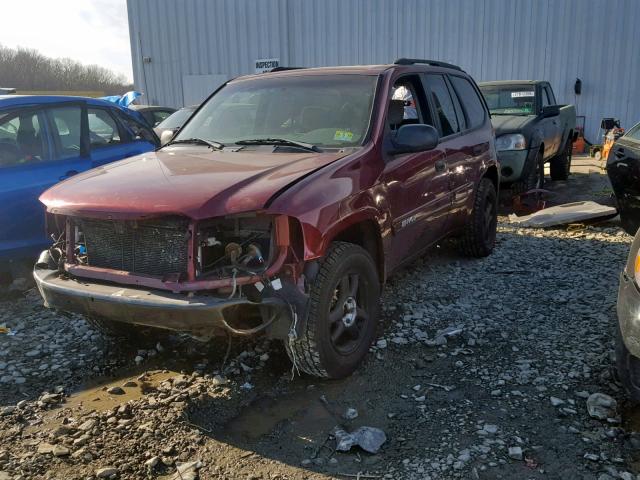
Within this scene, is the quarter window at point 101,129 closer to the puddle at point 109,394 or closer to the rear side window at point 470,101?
the puddle at point 109,394

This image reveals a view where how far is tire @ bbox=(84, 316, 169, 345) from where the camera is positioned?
3.78m

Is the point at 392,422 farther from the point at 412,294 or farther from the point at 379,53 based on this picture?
the point at 379,53

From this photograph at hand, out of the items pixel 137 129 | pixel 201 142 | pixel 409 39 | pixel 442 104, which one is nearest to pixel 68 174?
pixel 137 129

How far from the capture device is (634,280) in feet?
8.69

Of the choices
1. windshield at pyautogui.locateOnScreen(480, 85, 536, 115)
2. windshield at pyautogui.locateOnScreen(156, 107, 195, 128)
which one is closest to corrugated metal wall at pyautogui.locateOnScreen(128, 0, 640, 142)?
windshield at pyautogui.locateOnScreen(480, 85, 536, 115)

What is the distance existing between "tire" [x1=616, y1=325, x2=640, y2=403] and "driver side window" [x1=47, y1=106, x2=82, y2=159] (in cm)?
475

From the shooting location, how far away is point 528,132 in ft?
25.7

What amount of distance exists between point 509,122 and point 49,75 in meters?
43.9

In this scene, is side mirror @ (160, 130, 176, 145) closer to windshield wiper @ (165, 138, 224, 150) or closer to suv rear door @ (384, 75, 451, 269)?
windshield wiper @ (165, 138, 224, 150)

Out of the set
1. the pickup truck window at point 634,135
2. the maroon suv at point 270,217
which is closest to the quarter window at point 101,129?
the maroon suv at point 270,217

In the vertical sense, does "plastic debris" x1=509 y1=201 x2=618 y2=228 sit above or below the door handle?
below

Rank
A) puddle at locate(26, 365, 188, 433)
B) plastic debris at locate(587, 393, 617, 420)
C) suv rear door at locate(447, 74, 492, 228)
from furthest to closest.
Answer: suv rear door at locate(447, 74, 492, 228) < puddle at locate(26, 365, 188, 433) < plastic debris at locate(587, 393, 617, 420)

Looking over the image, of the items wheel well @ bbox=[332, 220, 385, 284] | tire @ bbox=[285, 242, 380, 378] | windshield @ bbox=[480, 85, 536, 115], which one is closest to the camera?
tire @ bbox=[285, 242, 380, 378]

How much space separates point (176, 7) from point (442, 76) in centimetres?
1600
